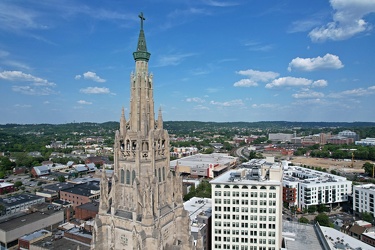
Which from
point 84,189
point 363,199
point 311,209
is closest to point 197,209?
point 311,209

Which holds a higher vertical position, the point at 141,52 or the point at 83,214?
the point at 141,52

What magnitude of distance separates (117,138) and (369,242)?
247 feet

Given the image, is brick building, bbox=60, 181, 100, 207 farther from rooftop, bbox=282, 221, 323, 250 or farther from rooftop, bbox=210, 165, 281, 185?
rooftop, bbox=282, 221, 323, 250

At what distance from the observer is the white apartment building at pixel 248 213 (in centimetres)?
5700

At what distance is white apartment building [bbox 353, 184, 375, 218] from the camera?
3664 inches

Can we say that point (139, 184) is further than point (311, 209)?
No

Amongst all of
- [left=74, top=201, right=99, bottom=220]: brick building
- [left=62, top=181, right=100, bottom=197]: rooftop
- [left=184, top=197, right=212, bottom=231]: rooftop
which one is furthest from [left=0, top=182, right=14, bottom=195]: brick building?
[left=184, top=197, right=212, bottom=231]: rooftop

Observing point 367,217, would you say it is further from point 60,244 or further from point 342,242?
point 60,244

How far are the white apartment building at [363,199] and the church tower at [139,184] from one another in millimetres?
92637

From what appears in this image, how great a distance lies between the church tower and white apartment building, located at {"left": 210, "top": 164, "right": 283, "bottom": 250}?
1366 inches

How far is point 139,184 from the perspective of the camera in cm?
2452

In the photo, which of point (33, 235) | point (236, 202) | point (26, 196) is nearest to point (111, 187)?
point (236, 202)

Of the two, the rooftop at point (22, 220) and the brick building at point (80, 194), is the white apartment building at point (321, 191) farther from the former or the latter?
the rooftop at point (22, 220)

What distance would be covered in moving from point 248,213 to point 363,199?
6178 cm
